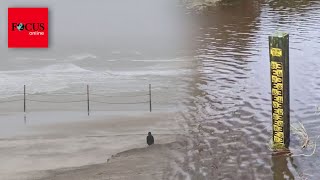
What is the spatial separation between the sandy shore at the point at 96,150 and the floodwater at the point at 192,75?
552mm

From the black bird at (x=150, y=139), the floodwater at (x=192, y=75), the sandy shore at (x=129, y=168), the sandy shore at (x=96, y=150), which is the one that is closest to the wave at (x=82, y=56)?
the floodwater at (x=192, y=75)

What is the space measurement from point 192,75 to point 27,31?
19.3 feet

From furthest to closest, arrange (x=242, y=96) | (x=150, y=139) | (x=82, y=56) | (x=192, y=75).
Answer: (x=82, y=56) → (x=192, y=75) → (x=242, y=96) → (x=150, y=139)

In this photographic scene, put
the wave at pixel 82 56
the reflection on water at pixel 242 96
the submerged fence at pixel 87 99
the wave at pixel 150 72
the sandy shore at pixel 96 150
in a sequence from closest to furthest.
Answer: the sandy shore at pixel 96 150 < the reflection on water at pixel 242 96 < the submerged fence at pixel 87 99 < the wave at pixel 150 72 < the wave at pixel 82 56

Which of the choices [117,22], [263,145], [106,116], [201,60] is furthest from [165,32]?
[263,145]

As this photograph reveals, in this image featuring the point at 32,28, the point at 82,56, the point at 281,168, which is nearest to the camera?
the point at 281,168

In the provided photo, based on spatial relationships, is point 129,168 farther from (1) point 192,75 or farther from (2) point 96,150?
(1) point 192,75

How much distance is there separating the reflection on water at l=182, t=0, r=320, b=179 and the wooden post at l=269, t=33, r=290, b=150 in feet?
1.55

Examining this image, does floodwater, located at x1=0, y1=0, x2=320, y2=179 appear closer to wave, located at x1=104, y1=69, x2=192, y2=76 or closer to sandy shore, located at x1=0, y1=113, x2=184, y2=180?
wave, located at x1=104, y1=69, x2=192, y2=76

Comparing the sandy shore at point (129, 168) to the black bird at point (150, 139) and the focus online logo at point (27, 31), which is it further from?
the focus online logo at point (27, 31)

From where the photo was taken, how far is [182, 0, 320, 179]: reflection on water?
9867 mm

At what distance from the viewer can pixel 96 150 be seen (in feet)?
34.9

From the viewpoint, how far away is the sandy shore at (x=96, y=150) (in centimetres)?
959

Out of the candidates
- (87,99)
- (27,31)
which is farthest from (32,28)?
(87,99)
